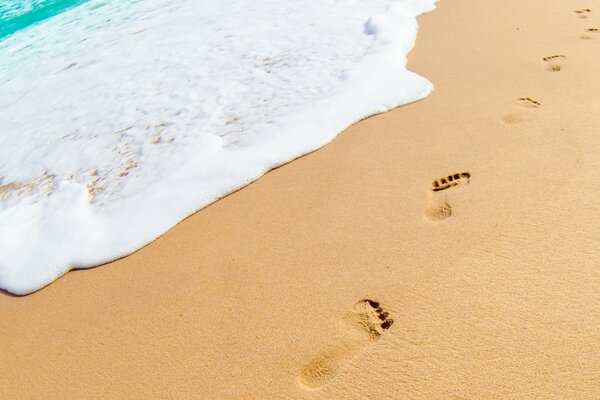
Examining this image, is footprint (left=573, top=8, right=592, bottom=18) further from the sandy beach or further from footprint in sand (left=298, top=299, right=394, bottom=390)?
footprint in sand (left=298, top=299, right=394, bottom=390)

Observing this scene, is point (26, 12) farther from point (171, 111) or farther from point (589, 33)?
point (589, 33)

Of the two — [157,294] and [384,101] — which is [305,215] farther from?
[384,101]

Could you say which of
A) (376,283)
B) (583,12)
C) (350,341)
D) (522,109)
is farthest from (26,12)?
(350,341)

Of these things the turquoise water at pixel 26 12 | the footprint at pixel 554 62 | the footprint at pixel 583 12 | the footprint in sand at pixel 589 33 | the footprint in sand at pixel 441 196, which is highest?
the turquoise water at pixel 26 12

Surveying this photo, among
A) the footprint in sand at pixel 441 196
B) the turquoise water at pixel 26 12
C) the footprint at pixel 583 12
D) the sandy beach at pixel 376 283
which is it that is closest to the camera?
the sandy beach at pixel 376 283

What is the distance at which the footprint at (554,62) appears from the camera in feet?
11.6

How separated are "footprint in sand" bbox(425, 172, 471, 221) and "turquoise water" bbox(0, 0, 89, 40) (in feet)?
30.6

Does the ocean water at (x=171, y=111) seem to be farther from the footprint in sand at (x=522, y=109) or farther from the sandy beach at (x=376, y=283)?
the footprint in sand at (x=522, y=109)

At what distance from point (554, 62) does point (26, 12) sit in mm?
10393

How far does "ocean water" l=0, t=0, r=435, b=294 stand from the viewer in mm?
3105

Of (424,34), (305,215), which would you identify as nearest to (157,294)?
(305,215)

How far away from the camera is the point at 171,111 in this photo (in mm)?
4344

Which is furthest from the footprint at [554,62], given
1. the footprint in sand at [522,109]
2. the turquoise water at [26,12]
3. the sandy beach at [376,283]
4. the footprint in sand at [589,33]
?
the turquoise water at [26,12]

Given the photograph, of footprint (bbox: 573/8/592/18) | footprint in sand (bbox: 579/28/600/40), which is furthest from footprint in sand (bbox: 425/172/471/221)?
footprint (bbox: 573/8/592/18)
